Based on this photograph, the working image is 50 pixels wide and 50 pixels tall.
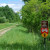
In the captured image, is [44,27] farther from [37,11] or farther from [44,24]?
[37,11]

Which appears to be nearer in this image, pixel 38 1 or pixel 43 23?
pixel 43 23

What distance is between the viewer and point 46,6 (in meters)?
14.5

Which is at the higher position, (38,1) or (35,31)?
(38,1)

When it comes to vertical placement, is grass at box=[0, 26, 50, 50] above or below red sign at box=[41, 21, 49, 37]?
below

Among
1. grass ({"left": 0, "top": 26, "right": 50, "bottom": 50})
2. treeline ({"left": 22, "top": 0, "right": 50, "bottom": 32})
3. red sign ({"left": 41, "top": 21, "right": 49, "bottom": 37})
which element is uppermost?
treeline ({"left": 22, "top": 0, "right": 50, "bottom": 32})

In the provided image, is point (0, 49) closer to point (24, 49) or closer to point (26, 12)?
point (24, 49)

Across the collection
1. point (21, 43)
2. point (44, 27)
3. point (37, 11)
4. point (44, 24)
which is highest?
point (37, 11)

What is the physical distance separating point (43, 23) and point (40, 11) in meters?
7.26

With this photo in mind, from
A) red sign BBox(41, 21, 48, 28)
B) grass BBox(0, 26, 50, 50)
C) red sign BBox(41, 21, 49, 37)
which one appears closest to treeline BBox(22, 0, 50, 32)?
grass BBox(0, 26, 50, 50)

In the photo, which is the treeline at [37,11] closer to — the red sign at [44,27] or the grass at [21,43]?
the grass at [21,43]

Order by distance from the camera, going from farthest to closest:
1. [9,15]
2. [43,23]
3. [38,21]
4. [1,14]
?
[9,15] → [1,14] → [38,21] → [43,23]

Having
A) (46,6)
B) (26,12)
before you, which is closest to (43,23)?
(46,6)

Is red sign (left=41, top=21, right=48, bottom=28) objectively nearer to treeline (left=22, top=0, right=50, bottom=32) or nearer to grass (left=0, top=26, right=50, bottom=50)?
grass (left=0, top=26, right=50, bottom=50)

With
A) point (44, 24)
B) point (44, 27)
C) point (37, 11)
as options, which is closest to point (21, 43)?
point (44, 27)
